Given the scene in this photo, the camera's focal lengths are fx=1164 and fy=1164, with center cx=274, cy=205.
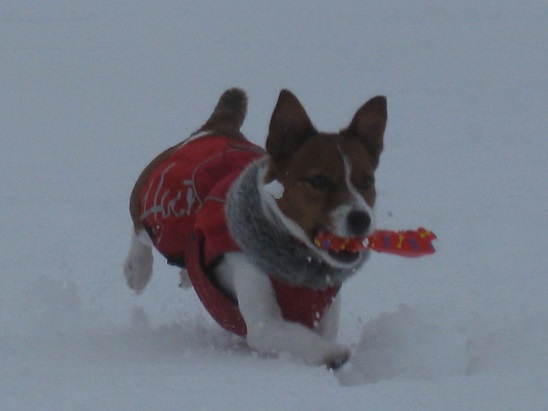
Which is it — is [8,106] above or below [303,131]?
below

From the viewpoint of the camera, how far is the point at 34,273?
6121 mm

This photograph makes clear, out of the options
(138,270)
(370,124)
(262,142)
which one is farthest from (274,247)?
(262,142)

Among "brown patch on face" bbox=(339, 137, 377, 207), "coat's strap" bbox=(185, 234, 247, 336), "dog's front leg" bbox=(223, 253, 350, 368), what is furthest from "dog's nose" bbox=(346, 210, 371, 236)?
"coat's strap" bbox=(185, 234, 247, 336)

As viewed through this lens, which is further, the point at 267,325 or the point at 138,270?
the point at 138,270

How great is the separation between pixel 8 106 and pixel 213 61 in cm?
364

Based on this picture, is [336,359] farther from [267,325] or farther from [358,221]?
[358,221]

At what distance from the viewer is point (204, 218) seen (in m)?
4.88

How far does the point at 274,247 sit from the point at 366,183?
0.43 meters

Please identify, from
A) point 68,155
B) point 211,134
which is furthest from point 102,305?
point 68,155

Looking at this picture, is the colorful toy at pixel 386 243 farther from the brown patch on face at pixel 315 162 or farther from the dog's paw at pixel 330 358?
the dog's paw at pixel 330 358

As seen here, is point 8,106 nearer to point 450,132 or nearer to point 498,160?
point 450,132

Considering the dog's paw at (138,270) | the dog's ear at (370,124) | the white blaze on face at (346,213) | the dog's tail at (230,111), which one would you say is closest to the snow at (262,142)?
the dog's paw at (138,270)

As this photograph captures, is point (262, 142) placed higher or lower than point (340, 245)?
lower

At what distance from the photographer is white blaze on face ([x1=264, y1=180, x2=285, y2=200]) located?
4492 millimetres
